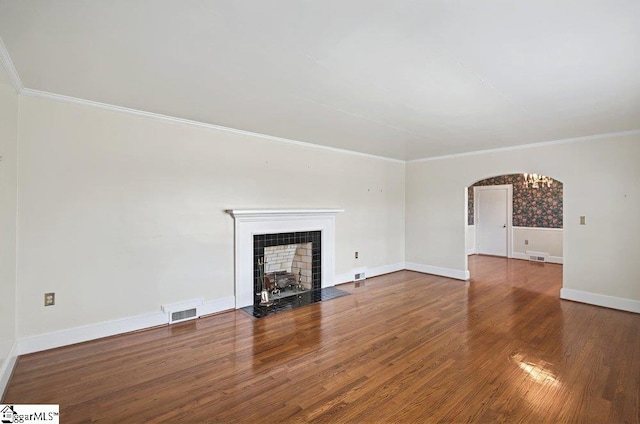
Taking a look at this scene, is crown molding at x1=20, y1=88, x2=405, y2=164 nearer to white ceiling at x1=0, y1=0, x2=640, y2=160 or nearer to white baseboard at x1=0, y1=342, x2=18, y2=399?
white ceiling at x1=0, y1=0, x2=640, y2=160

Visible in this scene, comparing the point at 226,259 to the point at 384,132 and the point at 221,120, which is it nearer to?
the point at 221,120

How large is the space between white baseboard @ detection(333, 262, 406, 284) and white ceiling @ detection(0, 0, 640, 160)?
2934 mm

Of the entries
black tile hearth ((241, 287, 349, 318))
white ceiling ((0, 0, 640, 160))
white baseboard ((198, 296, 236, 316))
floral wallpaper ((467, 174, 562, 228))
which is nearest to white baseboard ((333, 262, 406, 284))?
black tile hearth ((241, 287, 349, 318))

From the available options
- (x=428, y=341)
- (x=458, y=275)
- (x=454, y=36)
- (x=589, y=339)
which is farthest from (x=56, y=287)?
(x=458, y=275)

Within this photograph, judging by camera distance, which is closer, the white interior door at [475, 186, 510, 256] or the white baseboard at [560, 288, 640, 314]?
the white baseboard at [560, 288, 640, 314]

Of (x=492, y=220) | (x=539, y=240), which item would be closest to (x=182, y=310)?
(x=492, y=220)

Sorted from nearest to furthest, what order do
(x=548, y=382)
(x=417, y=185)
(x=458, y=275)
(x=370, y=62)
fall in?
(x=370, y=62) → (x=548, y=382) → (x=458, y=275) → (x=417, y=185)

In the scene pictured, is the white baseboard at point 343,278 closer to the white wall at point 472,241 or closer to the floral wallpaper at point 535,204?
the white wall at point 472,241

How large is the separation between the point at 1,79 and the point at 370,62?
2860 mm

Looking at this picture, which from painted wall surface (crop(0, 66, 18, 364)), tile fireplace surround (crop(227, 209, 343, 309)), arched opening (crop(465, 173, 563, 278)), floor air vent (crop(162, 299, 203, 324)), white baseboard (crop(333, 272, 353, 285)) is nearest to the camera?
painted wall surface (crop(0, 66, 18, 364))

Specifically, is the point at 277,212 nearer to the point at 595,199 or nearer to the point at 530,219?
the point at 595,199

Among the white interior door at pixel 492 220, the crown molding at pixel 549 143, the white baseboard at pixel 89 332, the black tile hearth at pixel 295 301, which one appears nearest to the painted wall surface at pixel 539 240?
the white interior door at pixel 492 220

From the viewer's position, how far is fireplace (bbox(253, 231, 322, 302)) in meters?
4.55

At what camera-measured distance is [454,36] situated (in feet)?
6.06
